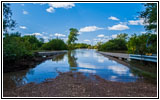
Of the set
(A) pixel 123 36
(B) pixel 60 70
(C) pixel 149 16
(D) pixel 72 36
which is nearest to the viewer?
(B) pixel 60 70

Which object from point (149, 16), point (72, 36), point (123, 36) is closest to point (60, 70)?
point (149, 16)

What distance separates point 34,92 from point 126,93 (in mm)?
2656

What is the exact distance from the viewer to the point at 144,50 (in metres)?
8.63

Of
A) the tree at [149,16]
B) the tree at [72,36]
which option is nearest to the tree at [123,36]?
the tree at [72,36]

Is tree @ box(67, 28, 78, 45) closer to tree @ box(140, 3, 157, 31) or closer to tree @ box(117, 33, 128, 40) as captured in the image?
tree @ box(117, 33, 128, 40)

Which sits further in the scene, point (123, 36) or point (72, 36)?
point (72, 36)

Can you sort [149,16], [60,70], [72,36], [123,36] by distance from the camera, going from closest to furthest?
[60,70], [149,16], [123,36], [72,36]

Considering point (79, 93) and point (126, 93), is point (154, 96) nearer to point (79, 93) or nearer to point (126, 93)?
point (126, 93)

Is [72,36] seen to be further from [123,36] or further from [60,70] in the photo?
[60,70]

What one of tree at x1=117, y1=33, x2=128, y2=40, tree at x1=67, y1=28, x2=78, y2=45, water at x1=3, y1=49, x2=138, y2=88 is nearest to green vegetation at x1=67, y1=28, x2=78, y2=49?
tree at x1=67, y1=28, x2=78, y2=45

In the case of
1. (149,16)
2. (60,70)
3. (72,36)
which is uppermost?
(72,36)

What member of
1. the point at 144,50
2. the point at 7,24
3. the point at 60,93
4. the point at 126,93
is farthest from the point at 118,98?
the point at 144,50

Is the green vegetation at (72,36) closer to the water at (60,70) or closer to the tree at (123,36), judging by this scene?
the tree at (123,36)

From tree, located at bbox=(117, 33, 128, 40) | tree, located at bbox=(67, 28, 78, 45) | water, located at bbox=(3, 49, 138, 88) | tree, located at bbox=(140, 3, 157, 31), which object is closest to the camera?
water, located at bbox=(3, 49, 138, 88)
